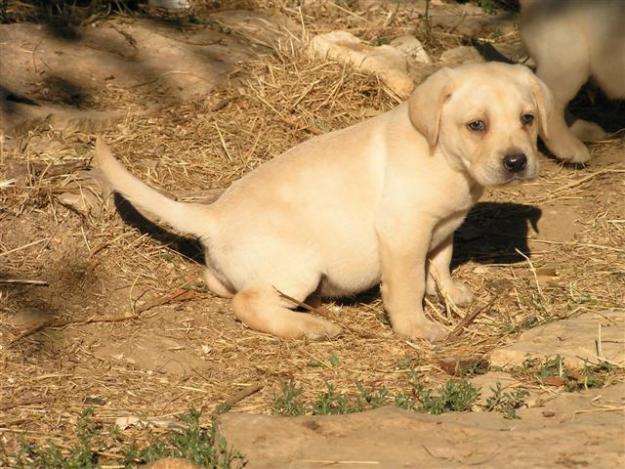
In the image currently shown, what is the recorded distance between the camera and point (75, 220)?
20.3 ft

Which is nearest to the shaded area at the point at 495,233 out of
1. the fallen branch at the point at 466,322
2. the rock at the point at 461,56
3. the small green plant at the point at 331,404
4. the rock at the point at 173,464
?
the fallen branch at the point at 466,322

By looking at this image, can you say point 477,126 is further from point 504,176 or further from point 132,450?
point 132,450

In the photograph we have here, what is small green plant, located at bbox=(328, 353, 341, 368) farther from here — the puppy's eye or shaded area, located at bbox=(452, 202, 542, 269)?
shaded area, located at bbox=(452, 202, 542, 269)

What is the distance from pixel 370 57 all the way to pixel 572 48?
1421mm

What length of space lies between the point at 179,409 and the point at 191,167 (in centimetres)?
251

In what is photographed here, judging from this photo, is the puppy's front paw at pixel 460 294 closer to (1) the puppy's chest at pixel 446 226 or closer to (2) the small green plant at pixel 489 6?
(1) the puppy's chest at pixel 446 226

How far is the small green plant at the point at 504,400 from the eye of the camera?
4.46m

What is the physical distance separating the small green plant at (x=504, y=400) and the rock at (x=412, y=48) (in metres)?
4.28

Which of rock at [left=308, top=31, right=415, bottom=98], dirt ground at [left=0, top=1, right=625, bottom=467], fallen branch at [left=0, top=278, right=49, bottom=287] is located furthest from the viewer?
rock at [left=308, top=31, right=415, bottom=98]

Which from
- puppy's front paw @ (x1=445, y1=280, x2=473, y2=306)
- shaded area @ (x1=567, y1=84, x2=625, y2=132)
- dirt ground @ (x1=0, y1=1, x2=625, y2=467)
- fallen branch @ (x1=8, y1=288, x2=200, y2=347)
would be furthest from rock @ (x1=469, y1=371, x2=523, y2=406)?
shaded area @ (x1=567, y1=84, x2=625, y2=132)

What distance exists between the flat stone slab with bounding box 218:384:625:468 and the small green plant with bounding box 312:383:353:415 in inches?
11.0

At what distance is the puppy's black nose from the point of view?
5.05 meters

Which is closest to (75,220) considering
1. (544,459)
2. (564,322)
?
(564,322)

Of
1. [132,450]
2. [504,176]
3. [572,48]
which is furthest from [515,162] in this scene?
[572,48]
